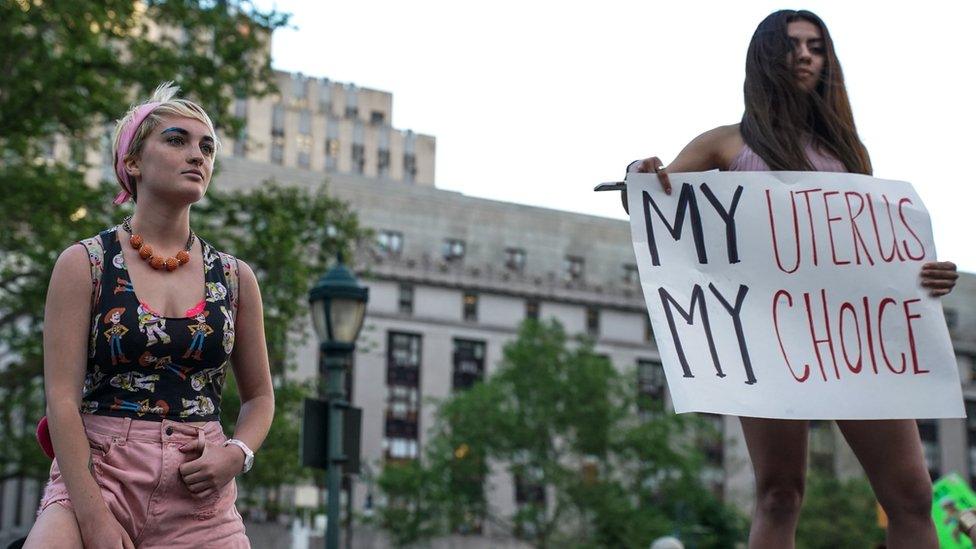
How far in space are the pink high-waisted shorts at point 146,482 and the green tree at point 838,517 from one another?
58224mm

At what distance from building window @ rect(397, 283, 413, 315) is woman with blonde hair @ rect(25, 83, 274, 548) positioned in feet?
227

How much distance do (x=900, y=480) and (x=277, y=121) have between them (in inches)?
3598

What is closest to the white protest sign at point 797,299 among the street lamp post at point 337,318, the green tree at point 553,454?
the street lamp post at point 337,318

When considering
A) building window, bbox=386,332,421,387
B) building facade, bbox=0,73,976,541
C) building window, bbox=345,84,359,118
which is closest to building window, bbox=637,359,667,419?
building facade, bbox=0,73,976,541

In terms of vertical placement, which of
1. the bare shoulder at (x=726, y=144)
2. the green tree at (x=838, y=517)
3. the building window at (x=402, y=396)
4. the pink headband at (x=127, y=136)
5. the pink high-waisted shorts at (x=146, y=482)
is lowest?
the green tree at (x=838, y=517)

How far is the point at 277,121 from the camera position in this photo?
306ft

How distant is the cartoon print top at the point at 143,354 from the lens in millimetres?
3414

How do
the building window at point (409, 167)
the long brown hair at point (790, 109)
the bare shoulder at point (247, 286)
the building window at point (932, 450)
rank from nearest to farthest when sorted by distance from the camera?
the bare shoulder at point (247, 286) < the long brown hair at point (790, 109) < the building window at point (932, 450) < the building window at point (409, 167)

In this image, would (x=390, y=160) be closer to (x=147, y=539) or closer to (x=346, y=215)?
(x=346, y=215)

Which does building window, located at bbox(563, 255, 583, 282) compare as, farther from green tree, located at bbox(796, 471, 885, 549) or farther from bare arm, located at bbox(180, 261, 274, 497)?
bare arm, located at bbox(180, 261, 274, 497)

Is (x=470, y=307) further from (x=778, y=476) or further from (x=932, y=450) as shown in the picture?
(x=778, y=476)

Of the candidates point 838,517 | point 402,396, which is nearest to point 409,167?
point 402,396

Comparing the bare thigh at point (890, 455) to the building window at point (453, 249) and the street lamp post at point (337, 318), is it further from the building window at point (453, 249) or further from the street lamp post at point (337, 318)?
the building window at point (453, 249)

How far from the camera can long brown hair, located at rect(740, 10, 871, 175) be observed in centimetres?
427
